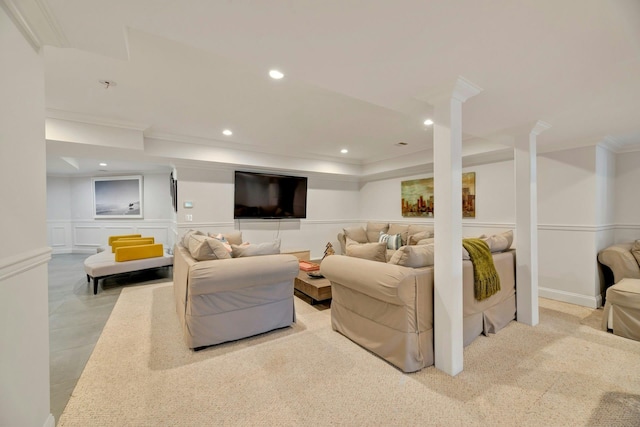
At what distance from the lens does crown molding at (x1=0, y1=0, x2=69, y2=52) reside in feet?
3.51

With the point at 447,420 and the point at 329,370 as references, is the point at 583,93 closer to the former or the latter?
the point at 447,420

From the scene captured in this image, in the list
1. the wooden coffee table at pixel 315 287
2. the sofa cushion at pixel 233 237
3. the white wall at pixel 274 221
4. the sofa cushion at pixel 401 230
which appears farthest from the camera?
the sofa cushion at pixel 401 230

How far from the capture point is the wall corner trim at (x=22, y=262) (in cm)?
98

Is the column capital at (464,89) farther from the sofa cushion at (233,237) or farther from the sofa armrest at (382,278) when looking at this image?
the sofa cushion at (233,237)

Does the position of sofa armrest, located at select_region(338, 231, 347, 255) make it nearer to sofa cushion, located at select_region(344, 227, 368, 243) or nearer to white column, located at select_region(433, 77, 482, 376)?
sofa cushion, located at select_region(344, 227, 368, 243)

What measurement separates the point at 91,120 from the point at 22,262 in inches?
123

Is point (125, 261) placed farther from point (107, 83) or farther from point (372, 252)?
point (372, 252)

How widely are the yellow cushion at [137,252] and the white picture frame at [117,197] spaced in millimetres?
3433

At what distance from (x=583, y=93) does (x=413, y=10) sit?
1873mm

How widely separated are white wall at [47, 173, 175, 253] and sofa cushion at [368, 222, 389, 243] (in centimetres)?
536

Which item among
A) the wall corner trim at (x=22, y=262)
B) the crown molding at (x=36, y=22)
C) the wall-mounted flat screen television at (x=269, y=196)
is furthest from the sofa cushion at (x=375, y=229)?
the crown molding at (x=36, y=22)

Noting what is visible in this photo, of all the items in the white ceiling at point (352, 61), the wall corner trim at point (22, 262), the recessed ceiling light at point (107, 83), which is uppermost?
the recessed ceiling light at point (107, 83)

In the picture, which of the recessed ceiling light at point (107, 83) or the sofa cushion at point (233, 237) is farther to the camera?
the sofa cushion at point (233, 237)

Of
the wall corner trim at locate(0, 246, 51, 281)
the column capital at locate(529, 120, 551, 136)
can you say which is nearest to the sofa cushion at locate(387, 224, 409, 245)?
the column capital at locate(529, 120, 551, 136)
